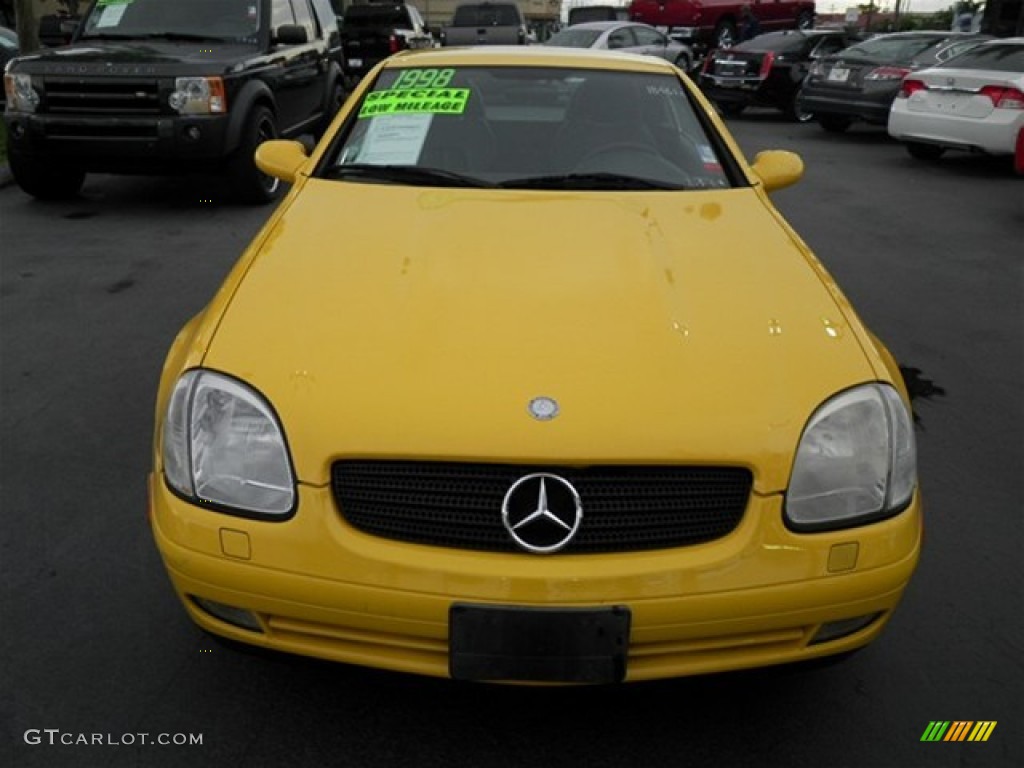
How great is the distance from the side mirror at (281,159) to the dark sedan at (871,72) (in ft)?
33.9

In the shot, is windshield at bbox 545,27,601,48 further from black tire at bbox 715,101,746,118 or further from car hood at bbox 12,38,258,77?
car hood at bbox 12,38,258,77

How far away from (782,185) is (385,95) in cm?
155

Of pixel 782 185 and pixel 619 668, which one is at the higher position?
pixel 782 185

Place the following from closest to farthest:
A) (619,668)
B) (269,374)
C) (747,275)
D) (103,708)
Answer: (619,668)
(269,374)
(103,708)
(747,275)

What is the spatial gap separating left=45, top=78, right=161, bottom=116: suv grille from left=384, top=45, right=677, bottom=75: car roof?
3857mm

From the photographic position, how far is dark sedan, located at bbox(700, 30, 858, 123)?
1421 cm

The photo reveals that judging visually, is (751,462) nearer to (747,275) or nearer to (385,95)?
(747,275)

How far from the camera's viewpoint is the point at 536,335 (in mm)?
2131

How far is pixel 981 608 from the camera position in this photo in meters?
2.68

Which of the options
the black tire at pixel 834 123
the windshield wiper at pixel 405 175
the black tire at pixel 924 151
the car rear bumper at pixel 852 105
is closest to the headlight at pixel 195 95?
the windshield wiper at pixel 405 175

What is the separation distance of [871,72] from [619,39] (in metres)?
5.71

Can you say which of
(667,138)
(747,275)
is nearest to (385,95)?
(667,138)

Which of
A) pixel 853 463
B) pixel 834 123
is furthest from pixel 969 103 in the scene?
pixel 853 463

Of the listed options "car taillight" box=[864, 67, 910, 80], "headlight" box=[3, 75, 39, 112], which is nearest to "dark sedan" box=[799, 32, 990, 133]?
"car taillight" box=[864, 67, 910, 80]
